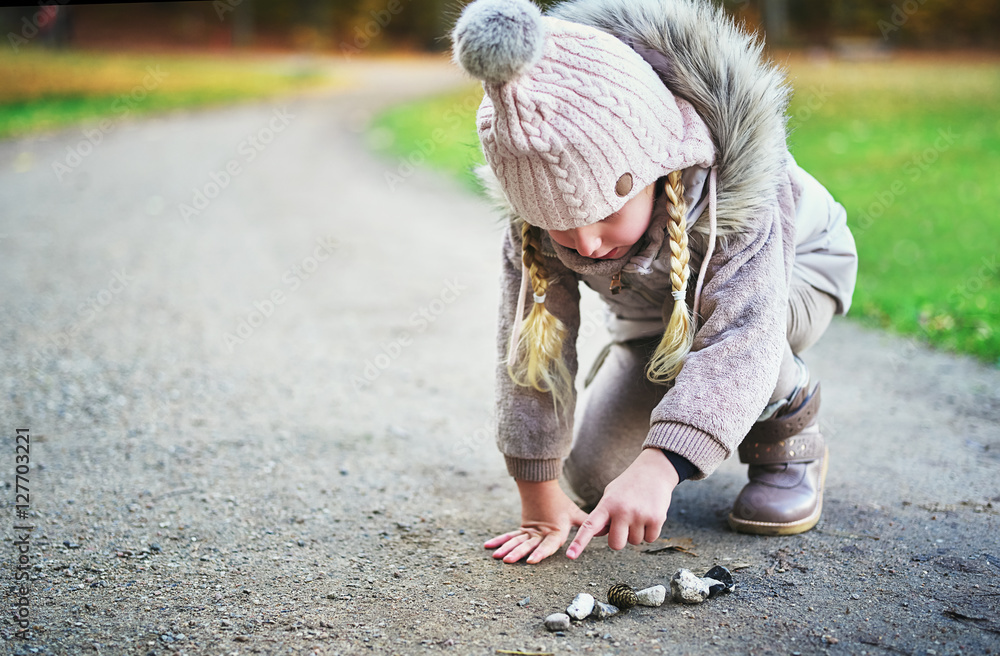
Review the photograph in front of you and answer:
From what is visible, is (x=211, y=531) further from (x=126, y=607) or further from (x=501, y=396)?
(x=501, y=396)

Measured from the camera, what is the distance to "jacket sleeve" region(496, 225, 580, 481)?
2.13 m

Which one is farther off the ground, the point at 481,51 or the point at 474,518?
the point at 481,51

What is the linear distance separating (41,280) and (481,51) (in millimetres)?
4179

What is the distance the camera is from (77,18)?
83.4 ft

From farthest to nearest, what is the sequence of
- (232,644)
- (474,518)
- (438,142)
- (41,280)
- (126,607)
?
(438,142)
(41,280)
(474,518)
(126,607)
(232,644)

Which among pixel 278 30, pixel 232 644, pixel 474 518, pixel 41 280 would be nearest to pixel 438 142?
pixel 41 280

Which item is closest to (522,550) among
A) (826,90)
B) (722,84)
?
(722,84)

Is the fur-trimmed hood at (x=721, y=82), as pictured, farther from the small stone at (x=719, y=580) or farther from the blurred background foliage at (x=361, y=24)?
the blurred background foliage at (x=361, y=24)

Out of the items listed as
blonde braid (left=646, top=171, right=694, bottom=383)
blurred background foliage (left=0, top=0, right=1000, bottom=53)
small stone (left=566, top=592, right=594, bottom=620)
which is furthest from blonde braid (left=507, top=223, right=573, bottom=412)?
blurred background foliage (left=0, top=0, right=1000, bottom=53)

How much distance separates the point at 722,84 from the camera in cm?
192

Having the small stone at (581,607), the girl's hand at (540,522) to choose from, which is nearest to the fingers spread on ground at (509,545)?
the girl's hand at (540,522)

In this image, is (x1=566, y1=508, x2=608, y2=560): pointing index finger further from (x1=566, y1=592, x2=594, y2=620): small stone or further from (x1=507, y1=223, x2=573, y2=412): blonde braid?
(x1=507, y1=223, x2=573, y2=412): blonde braid

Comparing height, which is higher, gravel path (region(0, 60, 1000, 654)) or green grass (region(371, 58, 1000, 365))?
green grass (region(371, 58, 1000, 365))

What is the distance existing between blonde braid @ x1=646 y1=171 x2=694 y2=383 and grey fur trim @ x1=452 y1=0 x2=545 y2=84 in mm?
470
